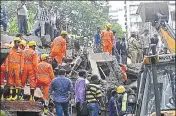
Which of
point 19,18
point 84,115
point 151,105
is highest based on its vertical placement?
point 19,18

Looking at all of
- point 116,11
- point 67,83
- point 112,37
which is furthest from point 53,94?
point 116,11

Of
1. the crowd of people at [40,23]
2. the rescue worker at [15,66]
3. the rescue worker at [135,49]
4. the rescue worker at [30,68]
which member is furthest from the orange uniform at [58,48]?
the rescue worker at [135,49]

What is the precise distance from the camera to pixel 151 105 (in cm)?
820

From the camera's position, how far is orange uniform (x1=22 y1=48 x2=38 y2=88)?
12602mm

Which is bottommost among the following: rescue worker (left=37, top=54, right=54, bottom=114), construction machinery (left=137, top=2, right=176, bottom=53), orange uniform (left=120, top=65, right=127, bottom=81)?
orange uniform (left=120, top=65, right=127, bottom=81)

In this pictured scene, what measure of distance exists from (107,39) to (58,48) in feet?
11.1

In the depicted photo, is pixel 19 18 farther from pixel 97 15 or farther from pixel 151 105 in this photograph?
pixel 97 15

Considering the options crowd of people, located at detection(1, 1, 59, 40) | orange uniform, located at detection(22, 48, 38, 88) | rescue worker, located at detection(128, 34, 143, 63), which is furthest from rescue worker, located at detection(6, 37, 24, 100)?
rescue worker, located at detection(128, 34, 143, 63)

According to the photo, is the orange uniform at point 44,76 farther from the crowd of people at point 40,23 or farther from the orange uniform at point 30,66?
the crowd of people at point 40,23

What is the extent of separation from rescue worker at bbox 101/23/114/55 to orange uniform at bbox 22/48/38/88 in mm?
6328

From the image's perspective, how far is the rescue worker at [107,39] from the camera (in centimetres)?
1914

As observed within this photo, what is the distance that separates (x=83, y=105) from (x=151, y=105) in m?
3.77

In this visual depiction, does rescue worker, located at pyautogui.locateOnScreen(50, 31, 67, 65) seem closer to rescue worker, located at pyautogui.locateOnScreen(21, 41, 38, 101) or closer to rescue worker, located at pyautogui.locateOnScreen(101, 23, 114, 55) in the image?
rescue worker, located at pyautogui.locateOnScreen(21, 41, 38, 101)

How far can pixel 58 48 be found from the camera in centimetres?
1631
